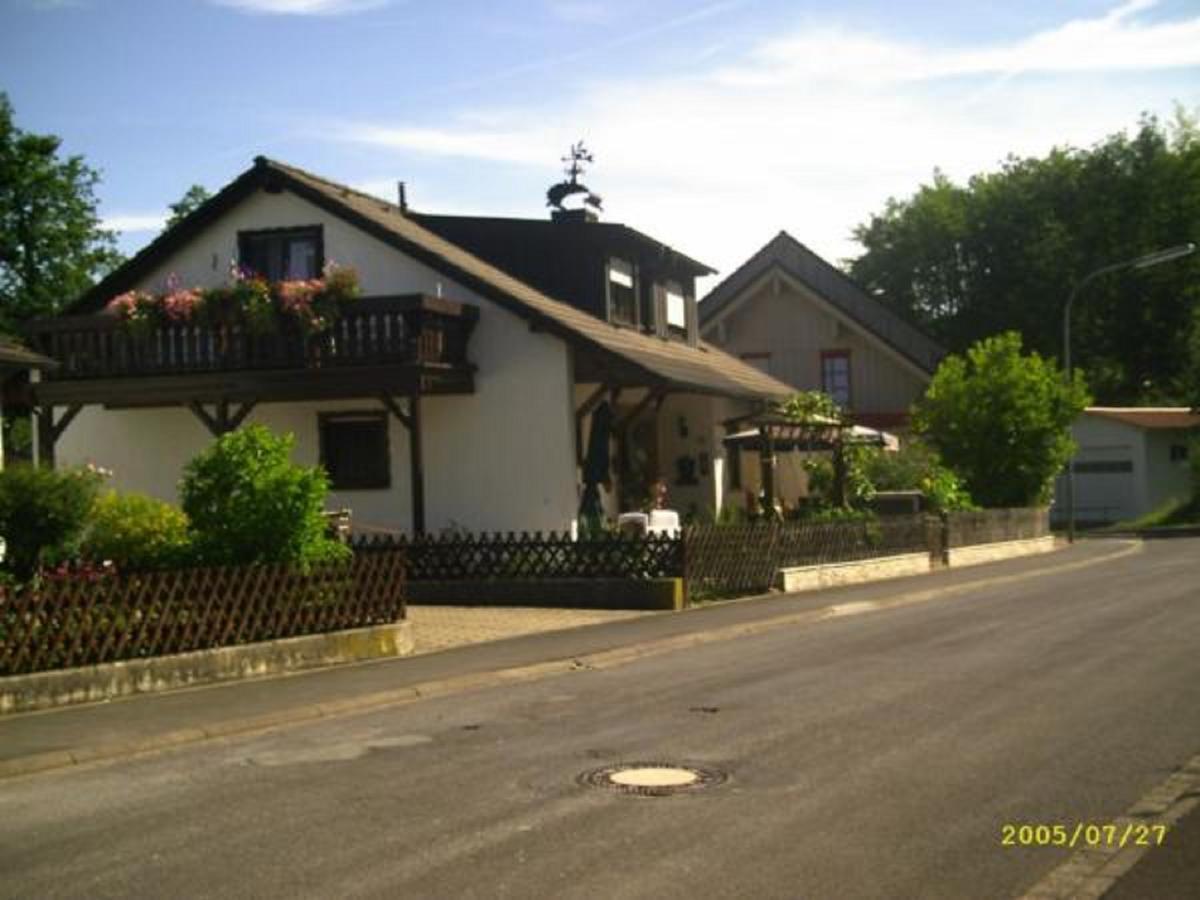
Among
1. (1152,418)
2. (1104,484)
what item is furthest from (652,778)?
(1152,418)

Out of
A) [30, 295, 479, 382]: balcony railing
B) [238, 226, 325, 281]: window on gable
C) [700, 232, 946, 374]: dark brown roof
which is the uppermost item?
[700, 232, 946, 374]: dark brown roof

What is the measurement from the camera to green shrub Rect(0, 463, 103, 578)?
562 inches

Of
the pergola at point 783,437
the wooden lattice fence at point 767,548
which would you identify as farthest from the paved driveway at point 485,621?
the pergola at point 783,437

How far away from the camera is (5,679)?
11.7 meters

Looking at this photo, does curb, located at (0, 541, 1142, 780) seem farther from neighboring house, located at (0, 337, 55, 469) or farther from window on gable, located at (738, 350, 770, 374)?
window on gable, located at (738, 350, 770, 374)

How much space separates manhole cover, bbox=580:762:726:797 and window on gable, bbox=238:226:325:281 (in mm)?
20408

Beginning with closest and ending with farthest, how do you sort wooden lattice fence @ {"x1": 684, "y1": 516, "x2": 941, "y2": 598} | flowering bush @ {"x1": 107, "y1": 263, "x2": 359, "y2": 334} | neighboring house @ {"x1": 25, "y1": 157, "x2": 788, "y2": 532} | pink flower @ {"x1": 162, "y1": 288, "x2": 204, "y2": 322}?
wooden lattice fence @ {"x1": 684, "y1": 516, "x2": 941, "y2": 598} → flowering bush @ {"x1": 107, "y1": 263, "x2": 359, "y2": 334} → neighboring house @ {"x1": 25, "y1": 157, "x2": 788, "y2": 532} → pink flower @ {"x1": 162, "y1": 288, "x2": 204, "y2": 322}

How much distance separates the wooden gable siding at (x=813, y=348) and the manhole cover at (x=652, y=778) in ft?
136

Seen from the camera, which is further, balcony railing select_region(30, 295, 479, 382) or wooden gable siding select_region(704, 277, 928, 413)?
wooden gable siding select_region(704, 277, 928, 413)

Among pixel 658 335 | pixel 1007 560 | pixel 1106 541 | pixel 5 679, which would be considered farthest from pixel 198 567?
pixel 1106 541

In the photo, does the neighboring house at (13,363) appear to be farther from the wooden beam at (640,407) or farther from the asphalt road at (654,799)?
the wooden beam at (640,407)

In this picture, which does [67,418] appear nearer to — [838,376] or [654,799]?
[654,799]

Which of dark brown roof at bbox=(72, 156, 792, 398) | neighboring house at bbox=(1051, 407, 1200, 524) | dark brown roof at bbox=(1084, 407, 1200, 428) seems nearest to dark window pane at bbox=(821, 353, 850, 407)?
dark brown roof at bbox=(1084, 407, 1200, 428)

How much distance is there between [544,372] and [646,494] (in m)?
4.82
